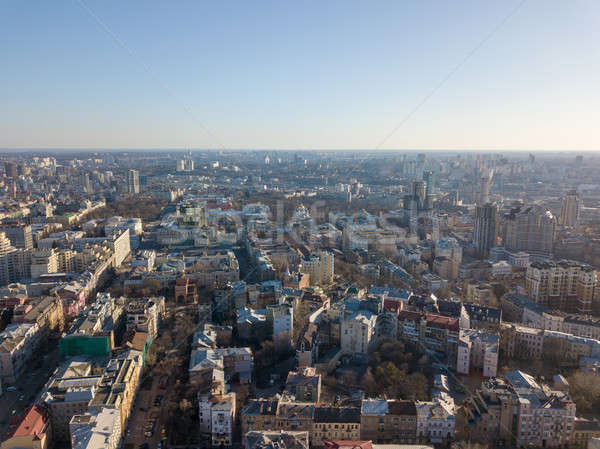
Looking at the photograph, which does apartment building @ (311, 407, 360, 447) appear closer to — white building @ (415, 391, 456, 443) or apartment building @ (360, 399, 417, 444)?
apartment building @ (360, 399, 417, 444)

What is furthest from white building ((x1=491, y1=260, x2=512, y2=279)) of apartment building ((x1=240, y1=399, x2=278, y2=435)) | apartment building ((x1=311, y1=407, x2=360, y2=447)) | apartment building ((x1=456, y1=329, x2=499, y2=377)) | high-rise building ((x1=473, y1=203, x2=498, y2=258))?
apartment building ((x1=240, y1=399, x2=278, y2=435))

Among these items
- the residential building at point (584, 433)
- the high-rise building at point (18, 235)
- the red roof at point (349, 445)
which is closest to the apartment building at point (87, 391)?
the red roof at point (349, 445)

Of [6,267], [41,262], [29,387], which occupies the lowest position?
[29,387]

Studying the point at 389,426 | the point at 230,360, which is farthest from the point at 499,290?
the point at 230,360

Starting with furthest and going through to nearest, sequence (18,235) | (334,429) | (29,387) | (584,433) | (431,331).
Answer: (18,235)
(431,331)
(29,387)
(584,433)
(334,429)

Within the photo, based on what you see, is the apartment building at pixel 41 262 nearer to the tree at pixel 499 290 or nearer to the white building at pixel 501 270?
the tree at pixel 499 290

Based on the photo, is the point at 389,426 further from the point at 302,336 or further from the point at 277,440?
the point at 302,336

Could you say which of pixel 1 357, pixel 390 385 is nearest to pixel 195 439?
pixel 390 385

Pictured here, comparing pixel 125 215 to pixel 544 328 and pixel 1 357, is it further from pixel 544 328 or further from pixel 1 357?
pixel 544 328
